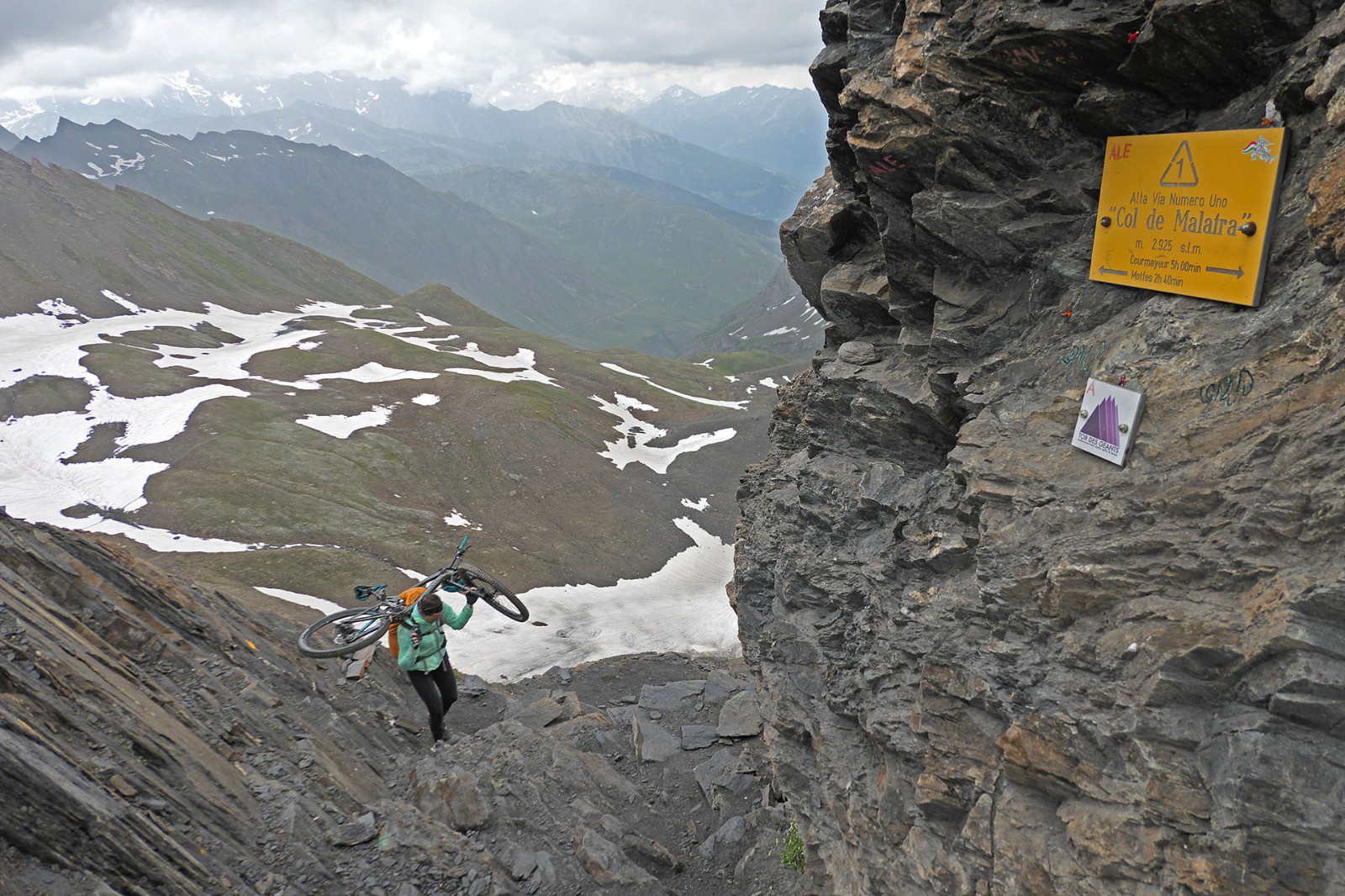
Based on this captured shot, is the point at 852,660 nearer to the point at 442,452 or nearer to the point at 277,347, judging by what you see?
the point at 442,452

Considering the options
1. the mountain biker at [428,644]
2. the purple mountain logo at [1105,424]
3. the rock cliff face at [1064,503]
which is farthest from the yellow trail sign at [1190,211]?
the mountain biker at [428,644]

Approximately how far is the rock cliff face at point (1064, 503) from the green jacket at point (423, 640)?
850 centimetres

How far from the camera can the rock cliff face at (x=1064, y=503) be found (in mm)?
7645

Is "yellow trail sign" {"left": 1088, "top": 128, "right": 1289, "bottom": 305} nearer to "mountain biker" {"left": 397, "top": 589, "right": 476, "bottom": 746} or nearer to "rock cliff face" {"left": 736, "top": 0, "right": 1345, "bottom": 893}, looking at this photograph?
"rock cliff face" {"left": 736, "top": 0, "right": 1345, "bottom": 893}

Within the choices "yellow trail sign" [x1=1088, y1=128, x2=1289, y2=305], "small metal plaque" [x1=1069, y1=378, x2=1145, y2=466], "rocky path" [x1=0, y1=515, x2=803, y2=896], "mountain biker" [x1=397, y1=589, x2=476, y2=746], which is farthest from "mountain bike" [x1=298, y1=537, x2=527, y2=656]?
"yellow trail sign" [x1=1088, y1=128, x2=1289, y2=305]

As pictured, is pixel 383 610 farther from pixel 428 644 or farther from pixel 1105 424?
pixel 1105 424

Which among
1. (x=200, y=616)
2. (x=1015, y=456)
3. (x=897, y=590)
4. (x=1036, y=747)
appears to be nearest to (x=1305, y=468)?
(x=1015, y=456)

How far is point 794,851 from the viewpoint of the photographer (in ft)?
54.1

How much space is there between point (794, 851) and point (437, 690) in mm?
10071

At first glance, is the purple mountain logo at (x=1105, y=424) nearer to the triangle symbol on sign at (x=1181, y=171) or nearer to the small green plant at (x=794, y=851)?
the triangle symbol on sign at (x=1181, y=171)

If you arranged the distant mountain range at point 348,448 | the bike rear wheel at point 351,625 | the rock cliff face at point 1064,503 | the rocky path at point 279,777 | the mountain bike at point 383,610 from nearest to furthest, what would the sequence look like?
1. the rock cliff face at point 1064,503
2. the rocky path at point 279,777
3. the bike rear wheel at point 351,625
4. the mountain bike at point 383,610
5. the distant mountain range at point 348,448

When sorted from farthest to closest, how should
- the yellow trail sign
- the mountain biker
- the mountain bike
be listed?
the mountain biker → the mountain bike → the yellow trail sign

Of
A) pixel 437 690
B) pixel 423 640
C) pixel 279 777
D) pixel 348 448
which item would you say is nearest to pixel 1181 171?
pixel 423 640

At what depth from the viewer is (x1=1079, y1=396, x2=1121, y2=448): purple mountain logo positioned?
31.5ft
